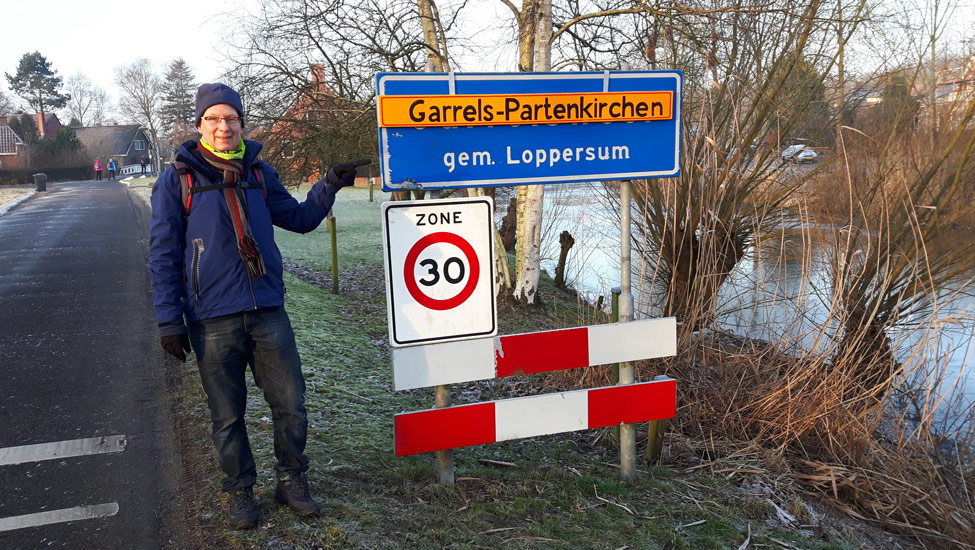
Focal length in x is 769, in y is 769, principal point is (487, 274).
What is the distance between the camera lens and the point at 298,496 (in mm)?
3494

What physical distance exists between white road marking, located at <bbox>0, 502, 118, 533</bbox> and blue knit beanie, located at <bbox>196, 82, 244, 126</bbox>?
1955 millimetres

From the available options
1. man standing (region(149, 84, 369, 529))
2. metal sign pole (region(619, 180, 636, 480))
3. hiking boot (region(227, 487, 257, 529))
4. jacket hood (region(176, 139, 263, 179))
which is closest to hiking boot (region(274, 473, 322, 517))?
man standing (region(149, 84, 369, 529))

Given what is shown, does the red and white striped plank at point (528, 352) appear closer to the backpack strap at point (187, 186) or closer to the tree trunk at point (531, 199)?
the backpack strap at point (187, 186)

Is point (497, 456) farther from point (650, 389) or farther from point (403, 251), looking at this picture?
point (403, 251)

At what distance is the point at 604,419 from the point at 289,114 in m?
8.56

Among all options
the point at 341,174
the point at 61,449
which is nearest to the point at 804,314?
the point at 341,174

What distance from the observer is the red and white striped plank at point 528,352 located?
3.70 m

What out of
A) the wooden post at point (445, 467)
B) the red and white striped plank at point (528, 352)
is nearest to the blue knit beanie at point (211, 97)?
the red and white striped plank at point (528, 352)

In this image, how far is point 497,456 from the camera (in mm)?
4723

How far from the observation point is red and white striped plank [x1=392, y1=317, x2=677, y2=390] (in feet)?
12.1

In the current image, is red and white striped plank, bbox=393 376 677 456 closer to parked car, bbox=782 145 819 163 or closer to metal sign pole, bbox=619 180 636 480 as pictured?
metal sign pole, bbox=619 180 636 480

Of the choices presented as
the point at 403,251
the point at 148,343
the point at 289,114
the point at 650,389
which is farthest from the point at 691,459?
the point at 289,114

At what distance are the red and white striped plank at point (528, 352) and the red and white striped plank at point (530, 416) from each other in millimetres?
154

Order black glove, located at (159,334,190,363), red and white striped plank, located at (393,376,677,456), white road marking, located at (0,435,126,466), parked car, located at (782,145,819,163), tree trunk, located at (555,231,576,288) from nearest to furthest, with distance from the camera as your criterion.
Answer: black glove, located at (159,334,190,363) → red and white striped plank, located at (393,376,677,456) → white road marking, located at (0,435,126,466) → parked car, located at (782,145,819,163) → tree trunk, located at (555,231,576,288)
